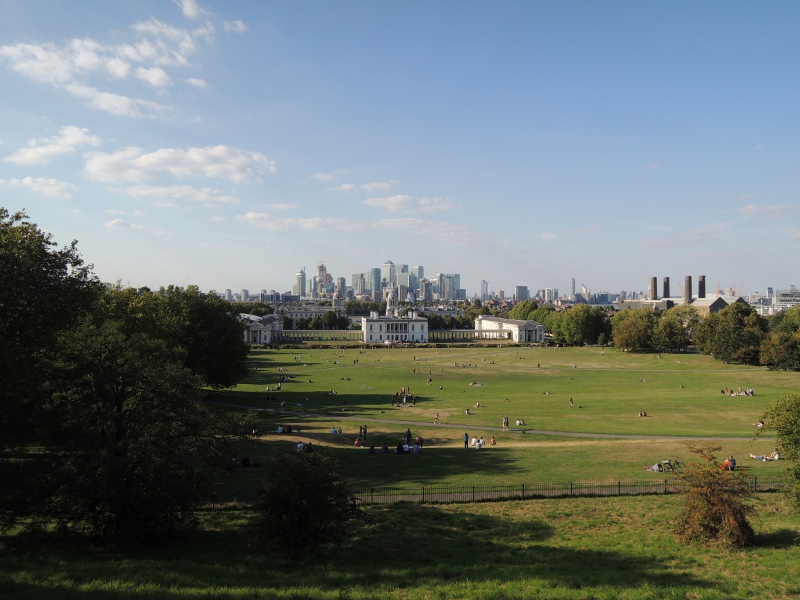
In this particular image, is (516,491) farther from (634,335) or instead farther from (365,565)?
(634,335)

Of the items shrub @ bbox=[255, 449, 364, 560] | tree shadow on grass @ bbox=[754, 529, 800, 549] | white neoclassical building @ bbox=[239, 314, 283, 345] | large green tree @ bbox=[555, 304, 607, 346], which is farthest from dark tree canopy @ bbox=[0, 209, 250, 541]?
white neoclassical building @ bbox=[239, 314, 283, 345]

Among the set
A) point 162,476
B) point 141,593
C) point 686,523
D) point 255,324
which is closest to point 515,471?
point 686,523

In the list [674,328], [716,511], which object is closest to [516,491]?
[716,511]

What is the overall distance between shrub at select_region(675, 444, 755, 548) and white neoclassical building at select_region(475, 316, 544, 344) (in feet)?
383

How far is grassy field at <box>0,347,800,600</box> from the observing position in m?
11.8

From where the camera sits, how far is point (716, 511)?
50.6 ft

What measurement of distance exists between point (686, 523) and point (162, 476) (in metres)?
14.7

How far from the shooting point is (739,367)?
69500 mm

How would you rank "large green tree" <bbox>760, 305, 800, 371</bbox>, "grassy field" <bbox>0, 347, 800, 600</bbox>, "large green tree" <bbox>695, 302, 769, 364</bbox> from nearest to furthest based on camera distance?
"grassy field" <bbox>0, 347, 800, 600</bbox>, "large green tree" <bbox>760, 305, 800, 371</bbox>, "large green tree" <bbox>695, 302, 769, 364</bbox>

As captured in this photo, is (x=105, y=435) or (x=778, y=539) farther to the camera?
(x=778, y=539)

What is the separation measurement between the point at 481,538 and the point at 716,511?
6.68 metres

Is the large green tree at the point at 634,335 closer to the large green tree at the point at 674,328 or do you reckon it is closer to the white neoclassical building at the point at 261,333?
the large green tree at the point at 674,328

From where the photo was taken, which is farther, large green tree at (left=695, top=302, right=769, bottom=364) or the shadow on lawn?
large green tree at (left=695, top=302, right=769, bottom=364)

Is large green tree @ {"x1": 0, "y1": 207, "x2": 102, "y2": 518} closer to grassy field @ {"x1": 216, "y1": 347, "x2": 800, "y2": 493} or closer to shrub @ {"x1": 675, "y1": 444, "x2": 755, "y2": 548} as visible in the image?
grassy field @ {"x1": 216, "y1": 347, "x2": 800, "y2": 493}
